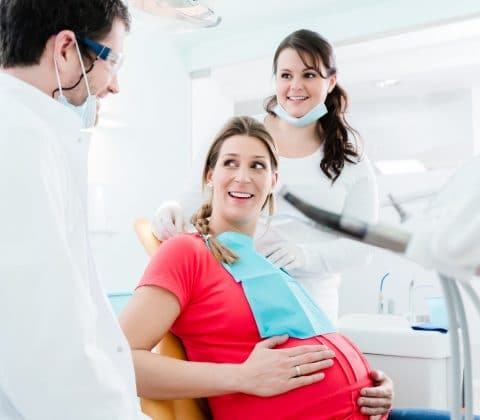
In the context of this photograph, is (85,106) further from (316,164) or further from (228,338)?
(316,164)

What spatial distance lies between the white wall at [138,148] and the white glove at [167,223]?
5.23 ft

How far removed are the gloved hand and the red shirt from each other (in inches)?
10.0

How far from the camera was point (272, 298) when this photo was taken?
53.2 inches

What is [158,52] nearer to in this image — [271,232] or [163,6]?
[163,6]

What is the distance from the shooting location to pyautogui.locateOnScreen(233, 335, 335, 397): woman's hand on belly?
1.21 meters

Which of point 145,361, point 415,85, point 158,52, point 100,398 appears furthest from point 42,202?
point 415,85

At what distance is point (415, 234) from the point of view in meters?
0.48

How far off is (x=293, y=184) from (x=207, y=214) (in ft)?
1.00

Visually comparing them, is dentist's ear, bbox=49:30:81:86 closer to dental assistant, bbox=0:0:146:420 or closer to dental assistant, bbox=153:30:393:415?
dental assistant, bbox=0:0:146:420

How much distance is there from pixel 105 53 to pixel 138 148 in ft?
8.02

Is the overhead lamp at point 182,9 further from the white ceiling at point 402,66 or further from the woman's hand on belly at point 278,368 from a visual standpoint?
the white ceiling at point 402,66

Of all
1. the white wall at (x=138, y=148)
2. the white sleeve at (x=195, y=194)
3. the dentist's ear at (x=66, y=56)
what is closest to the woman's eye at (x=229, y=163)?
the white sleeve at (x=195, y=194)

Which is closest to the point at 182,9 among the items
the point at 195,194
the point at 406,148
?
the point at 195,194

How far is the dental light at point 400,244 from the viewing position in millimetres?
486
